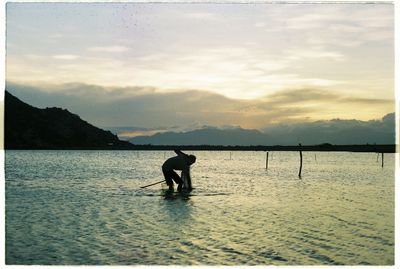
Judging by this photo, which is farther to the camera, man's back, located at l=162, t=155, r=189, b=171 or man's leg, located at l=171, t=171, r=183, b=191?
man's leg, located at l=171, t=171, r=183, b=191

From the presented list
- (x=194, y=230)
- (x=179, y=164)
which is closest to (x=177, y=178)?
(x=179, y=164)

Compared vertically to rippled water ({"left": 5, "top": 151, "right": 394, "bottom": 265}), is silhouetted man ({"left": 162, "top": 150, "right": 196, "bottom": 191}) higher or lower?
higher

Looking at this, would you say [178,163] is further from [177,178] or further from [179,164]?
[177,178]

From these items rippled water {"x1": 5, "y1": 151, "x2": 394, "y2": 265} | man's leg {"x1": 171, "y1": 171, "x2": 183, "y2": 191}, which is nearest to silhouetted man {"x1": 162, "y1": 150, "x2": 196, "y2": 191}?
man's leg {"x1": 171, "y1": 171, "x2": 183, "y2": 191}

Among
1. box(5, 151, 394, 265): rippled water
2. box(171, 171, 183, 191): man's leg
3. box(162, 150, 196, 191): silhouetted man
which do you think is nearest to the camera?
box(5, 151, 394, 265): rippled water

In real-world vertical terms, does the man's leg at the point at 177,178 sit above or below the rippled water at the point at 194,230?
above

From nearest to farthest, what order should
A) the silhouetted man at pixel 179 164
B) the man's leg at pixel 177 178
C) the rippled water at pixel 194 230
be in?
the rippled water at pixel 194 230 → the silhouetted man at pixel 179 164 → the man's leg at pixel 177 178

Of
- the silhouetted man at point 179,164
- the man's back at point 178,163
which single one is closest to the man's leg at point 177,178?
the silhouetted man at point 179,164

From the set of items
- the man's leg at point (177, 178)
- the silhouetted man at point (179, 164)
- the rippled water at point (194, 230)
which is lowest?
the rippled water at point (194, 230)

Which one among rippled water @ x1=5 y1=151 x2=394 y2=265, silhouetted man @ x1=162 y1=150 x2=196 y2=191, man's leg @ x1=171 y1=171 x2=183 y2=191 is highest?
silhouetted man @ x1=162 y1=150 x2=196 y2=191

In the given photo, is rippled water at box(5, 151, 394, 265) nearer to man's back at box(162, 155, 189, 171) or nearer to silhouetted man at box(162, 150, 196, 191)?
silhouetted man at box(162, 150, 196, 191)

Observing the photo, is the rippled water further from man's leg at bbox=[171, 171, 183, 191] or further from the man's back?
the man's back

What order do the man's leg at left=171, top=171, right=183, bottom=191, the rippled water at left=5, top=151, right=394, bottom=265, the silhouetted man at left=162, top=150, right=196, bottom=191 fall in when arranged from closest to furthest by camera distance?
the rippled water at left=5, top=151, right=394, bottom=265 → the silhouetted man at left=162, top=150, right=196, bottom=191 → the man's leg at left=171, top=171, right=183, bottom=191

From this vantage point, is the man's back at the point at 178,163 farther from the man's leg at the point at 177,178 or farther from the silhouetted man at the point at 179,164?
the man's leg at the point at 177,178
